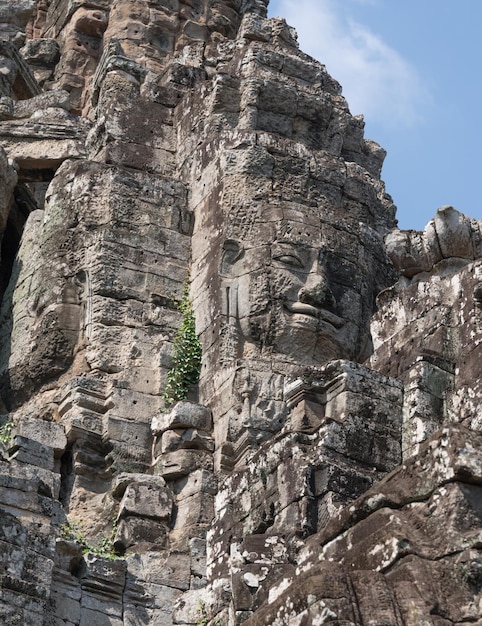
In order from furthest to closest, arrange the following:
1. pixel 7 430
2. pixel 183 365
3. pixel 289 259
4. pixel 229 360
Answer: pixel 289 259 < pixel 183 365 < pixel 229 360 < pixel 7 430

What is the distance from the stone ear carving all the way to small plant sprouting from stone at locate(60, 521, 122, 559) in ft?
13.6

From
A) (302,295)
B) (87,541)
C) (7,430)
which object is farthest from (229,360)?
(87,541)

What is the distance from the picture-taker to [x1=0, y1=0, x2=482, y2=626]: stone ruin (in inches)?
490

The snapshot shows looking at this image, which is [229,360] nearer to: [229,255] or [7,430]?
[229,255]

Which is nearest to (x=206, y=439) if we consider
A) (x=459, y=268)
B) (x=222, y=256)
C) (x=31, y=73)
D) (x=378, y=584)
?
(x=222, y=256)

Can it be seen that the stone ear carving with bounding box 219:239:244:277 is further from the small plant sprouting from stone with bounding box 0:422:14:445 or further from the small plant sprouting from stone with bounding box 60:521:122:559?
the small plant sprouting from stone with bounding box 60:521:122:559

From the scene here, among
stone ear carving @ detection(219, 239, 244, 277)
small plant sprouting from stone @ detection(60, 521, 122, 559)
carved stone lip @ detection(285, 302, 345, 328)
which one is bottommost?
small plant sprouting from stone @ detection(60, 521, 122, 559)

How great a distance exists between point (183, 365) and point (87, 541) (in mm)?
3167

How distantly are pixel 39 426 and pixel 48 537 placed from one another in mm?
4200

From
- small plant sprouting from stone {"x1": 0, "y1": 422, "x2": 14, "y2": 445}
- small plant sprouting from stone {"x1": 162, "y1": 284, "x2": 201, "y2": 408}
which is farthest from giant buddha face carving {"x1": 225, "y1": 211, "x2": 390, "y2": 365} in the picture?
small plant sprouting from stone {"x1": 0, "y1": 422, "x2": 14, "y2": 445}

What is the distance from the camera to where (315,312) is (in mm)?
23281

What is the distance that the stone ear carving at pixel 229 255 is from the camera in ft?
77.9

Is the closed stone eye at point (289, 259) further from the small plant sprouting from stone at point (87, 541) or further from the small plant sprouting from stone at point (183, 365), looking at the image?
the small plant sprouting from stone at point (87, 541)

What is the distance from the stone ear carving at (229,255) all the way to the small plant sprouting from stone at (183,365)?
0.82 meters
